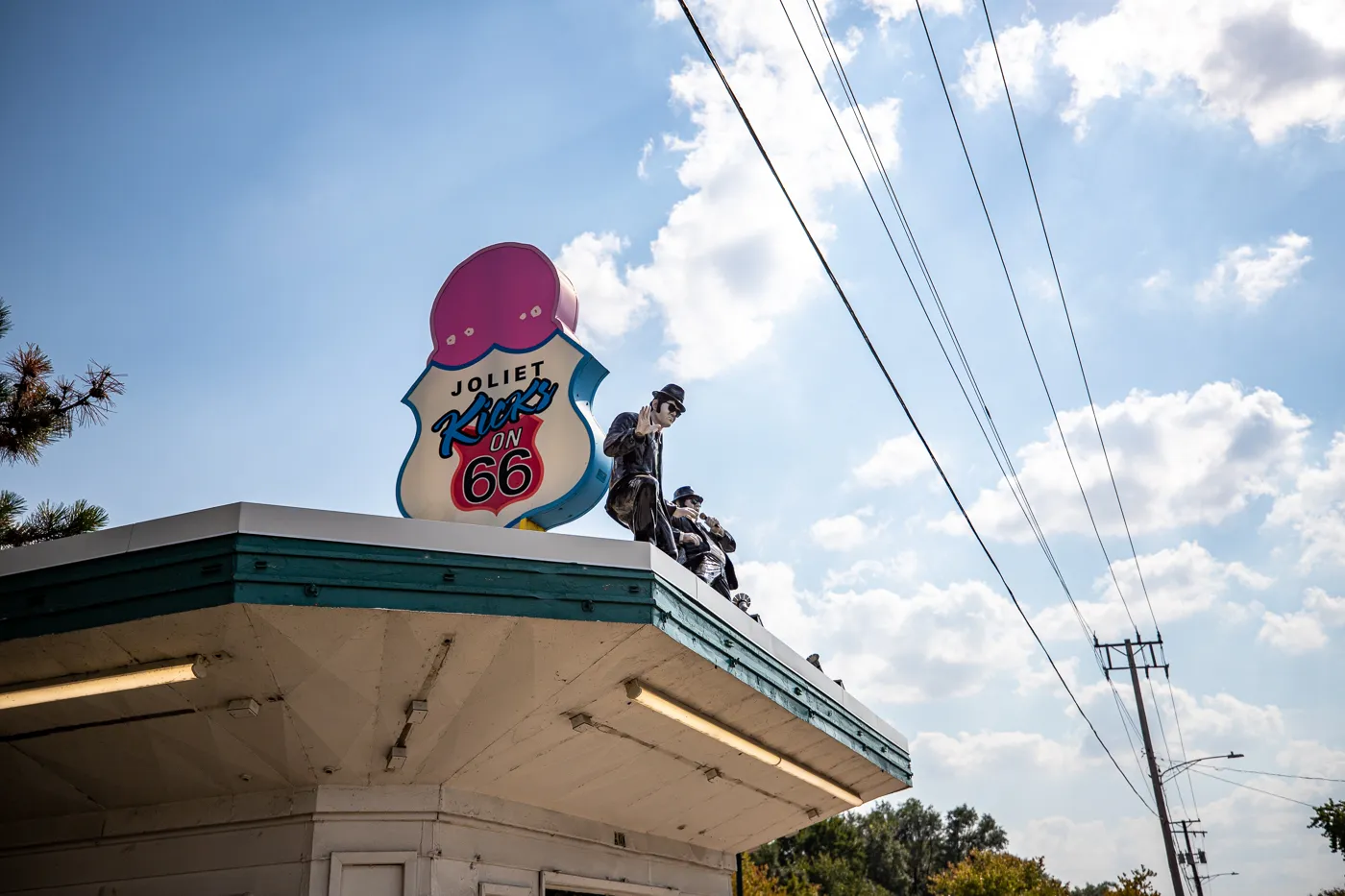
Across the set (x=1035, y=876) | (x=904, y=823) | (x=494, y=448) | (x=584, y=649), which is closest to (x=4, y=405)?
(x=494, y=448)

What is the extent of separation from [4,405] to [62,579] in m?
8.52

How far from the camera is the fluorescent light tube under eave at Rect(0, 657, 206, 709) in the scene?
7.03 meters

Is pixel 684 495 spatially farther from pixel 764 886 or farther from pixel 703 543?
pixel 764 886

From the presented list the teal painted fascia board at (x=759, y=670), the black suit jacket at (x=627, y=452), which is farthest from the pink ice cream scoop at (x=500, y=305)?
the teal painted fascia board at (x=759, y=670)

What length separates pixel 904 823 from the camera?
61.3 m

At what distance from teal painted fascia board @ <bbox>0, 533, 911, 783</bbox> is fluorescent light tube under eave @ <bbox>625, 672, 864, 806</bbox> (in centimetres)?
78

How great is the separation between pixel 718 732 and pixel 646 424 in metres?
3.08

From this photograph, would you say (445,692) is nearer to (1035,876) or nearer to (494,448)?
(494,448)

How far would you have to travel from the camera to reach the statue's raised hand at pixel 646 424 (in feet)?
33.2

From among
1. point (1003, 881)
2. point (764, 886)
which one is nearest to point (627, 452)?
point (764, 886)

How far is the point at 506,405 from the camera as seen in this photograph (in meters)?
11.5

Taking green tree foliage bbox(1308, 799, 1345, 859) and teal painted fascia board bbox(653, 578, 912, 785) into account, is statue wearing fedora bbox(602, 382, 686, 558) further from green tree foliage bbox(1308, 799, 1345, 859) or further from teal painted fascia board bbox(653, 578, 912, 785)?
green tree foliage bbox(1308, 799, 1345, 859)

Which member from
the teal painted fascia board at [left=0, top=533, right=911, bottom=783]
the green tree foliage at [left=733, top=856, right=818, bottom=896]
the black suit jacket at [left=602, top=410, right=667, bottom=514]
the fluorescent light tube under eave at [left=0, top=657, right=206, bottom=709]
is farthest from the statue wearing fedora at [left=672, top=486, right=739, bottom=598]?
the green tree foliage at [left=733, top=856, right=818, bottom=896]

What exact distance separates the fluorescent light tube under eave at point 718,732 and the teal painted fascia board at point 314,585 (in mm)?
782
